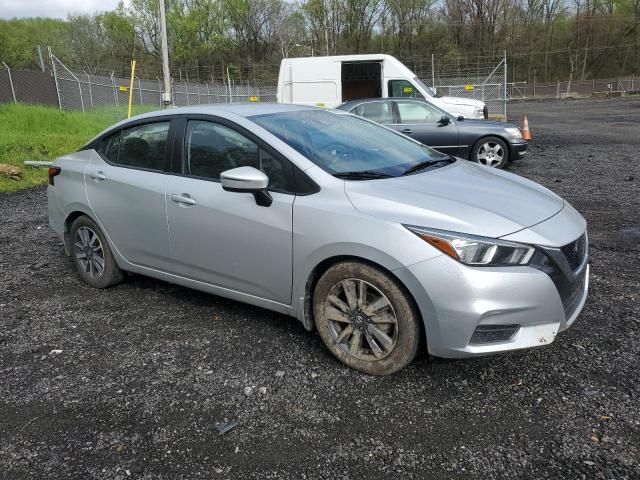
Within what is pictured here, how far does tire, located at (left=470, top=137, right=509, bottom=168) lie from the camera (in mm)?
10180

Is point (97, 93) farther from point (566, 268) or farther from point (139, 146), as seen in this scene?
point (566, 268)

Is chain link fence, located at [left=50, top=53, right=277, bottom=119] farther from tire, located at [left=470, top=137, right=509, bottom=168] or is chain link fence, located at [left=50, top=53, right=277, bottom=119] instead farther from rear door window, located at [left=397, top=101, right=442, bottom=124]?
tire, located at [left=470, top=137, right=509, bottom=168]

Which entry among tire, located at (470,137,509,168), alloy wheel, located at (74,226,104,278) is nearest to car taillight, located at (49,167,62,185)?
alloy wheel, located at (74,226,104,278)

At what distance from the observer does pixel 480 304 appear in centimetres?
275

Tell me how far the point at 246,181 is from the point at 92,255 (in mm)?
2214

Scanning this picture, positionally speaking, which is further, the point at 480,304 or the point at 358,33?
the point at 358,33

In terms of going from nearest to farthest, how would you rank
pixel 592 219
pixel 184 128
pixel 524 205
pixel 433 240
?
pixel 433 240
pixel 524 205
pixel 184 128
pixel 592 219

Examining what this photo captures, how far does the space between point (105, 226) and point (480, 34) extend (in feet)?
204

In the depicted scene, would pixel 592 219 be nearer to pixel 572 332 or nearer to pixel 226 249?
pixel 572 332

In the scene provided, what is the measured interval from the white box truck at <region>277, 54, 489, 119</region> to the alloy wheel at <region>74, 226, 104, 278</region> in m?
10.1

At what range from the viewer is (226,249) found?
3639mm

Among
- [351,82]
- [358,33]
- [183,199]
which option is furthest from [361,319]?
[358,33]

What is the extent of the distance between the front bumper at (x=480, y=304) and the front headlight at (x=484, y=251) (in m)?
0.04

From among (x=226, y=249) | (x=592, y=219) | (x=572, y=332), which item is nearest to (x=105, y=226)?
(x=226, y=249)
